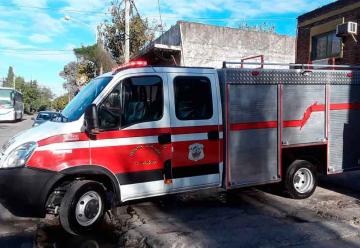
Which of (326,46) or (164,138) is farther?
(326,46)

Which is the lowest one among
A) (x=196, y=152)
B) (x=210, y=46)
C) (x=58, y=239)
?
(x=58, y=239)

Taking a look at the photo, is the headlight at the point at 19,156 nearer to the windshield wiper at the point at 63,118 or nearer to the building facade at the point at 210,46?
the windshield wiper at the point at 63,118

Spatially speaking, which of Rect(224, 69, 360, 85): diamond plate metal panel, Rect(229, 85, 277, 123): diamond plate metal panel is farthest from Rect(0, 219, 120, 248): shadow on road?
Rect(224, 69, 360, 85): diamond plate metal panel

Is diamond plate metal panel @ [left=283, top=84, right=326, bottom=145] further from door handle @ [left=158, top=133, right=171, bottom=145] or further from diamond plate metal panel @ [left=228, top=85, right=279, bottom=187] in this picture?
door handle @ [left=158, top=133, right=171, bottom=145]

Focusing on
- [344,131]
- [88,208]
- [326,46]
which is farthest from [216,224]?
[326,46]

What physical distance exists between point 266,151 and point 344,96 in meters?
1.99

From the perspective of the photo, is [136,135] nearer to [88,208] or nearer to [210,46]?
[88,208]

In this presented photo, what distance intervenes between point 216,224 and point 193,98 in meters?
1.96

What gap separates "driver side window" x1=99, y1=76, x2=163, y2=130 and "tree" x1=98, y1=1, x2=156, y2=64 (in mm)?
21976

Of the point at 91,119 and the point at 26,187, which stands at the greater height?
the point at 91,119

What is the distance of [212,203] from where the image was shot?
24.7 feet

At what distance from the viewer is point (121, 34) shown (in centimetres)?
2897

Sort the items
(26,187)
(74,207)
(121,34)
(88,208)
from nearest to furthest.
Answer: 1. (26,187)
2. (74,207)
3. (88,208)
4. (121,34)

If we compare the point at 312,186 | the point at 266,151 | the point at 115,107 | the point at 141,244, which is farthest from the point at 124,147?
the point at 312,186
